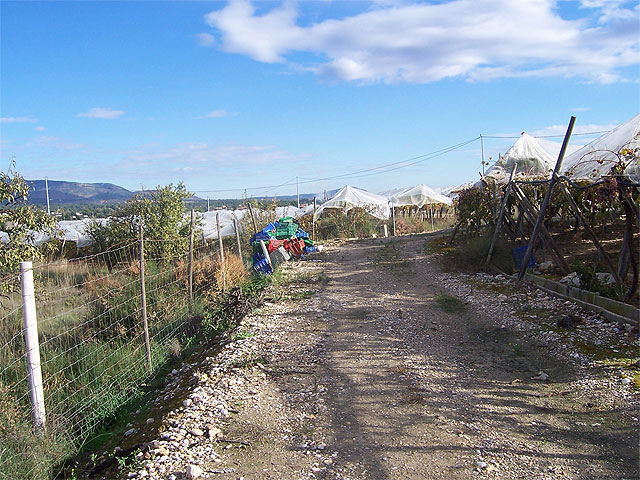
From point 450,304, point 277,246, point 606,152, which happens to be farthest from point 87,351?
point 606,152

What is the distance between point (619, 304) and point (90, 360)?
694 cm

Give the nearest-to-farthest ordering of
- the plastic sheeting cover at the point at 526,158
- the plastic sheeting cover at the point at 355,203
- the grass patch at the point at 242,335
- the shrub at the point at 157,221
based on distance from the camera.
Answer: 1. the grass patch at the point at 242,335
2. the shrub at the point at 157,221
3. the plastic sheeting cover at the point at 526,158
4. the plastic sheeting cover at the point at 355,203

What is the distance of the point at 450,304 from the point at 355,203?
22.2 metres

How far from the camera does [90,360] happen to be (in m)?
6.90

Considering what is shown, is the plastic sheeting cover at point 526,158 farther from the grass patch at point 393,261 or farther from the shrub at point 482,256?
the shrub at point 482,256

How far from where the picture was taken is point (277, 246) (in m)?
15.0

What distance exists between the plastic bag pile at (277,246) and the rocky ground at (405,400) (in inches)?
173

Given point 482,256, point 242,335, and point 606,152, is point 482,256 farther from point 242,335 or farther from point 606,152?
point 242,335

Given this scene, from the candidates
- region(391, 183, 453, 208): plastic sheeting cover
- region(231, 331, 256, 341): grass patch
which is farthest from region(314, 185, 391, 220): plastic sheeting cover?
region(231, 331, 256, 341): grass patch

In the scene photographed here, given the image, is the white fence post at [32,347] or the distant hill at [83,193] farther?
the distant hill at [83,193]

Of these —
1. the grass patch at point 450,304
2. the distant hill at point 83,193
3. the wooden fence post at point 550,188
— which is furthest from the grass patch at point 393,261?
the distant hill at point 83,193

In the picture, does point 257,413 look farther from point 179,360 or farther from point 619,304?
point 619,304

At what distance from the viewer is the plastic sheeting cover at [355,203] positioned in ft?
99.7

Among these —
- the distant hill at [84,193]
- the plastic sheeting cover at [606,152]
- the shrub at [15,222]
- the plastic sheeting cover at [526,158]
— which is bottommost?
the shrub at [15,222]
